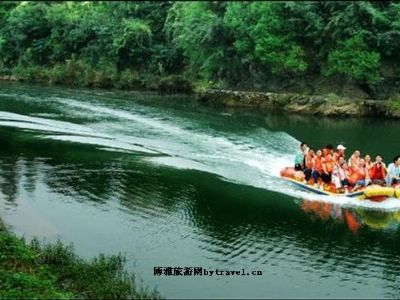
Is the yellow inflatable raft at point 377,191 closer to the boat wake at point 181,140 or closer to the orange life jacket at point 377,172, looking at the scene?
the boat wake at point 181,140

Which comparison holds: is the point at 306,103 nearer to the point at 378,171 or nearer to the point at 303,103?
the point at 303,103

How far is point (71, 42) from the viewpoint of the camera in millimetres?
49844

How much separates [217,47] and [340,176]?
72.0ft

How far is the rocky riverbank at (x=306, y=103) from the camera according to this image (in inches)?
1377

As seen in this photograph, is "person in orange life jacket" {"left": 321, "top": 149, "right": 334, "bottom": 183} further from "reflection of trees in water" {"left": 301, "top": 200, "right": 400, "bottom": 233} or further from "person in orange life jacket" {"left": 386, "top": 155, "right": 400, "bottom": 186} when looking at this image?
"person in orange life jacket" {"left": 386, "top": 155, "right": 400, "bottom": 186}

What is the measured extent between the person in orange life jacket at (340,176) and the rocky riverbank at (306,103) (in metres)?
16.8

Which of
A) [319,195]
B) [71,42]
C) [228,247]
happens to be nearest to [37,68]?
[71,42]

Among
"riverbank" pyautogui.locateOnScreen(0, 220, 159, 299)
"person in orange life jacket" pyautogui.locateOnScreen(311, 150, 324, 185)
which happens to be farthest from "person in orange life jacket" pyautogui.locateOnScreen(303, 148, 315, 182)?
"riverbank" pyautogui.locateOnScreen(0, 220, 159, 299)

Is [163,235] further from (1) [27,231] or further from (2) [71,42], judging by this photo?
(2) [71,42]

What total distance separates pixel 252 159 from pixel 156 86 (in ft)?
79.5

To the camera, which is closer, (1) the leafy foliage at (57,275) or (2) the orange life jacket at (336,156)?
(1) the leafy foliage at (57,275)

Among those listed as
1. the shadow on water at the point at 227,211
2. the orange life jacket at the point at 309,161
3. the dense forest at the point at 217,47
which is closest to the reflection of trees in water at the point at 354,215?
the shadow on water at the point at 227,211

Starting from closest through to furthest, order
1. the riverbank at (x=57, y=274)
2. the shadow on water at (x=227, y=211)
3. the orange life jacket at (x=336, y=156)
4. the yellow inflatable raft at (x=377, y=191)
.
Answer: the riverbank at (x=57, y=274) < the shadow on water at (x=227, y=211) < the yellow inflatable raft at (x=377, y=191) < the orange life jacket at (x=336, y=156)

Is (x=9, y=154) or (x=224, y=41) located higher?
(x=224, y=41)
